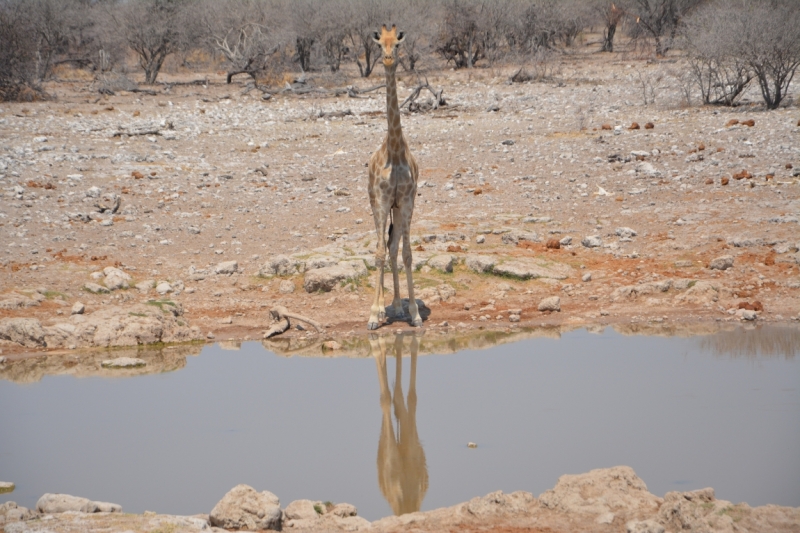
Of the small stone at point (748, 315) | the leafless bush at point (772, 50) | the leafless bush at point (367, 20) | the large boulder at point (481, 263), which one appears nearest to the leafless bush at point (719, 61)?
the leafless bush at point (772, 50)

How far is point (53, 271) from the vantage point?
11.8 meters

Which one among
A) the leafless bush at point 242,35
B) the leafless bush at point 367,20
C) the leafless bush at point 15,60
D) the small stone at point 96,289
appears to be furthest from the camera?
the leafless bush at point 367,20

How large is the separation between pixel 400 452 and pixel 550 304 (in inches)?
163

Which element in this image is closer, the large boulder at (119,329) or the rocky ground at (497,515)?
the rocky ground at (497,515)

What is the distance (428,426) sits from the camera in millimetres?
7043

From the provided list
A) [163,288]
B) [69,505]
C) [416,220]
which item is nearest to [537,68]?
[416,220]

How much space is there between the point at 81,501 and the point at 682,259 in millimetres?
8701

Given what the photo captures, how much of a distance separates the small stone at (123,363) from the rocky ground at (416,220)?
0.67m

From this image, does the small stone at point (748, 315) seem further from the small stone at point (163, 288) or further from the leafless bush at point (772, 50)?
the leafless bush at point (772, 50)

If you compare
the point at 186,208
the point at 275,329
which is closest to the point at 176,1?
the point at 186,208

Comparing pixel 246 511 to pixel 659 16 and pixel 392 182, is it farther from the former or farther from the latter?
pixel 659 16

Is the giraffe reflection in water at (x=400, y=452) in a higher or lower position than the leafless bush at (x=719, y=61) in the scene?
lower

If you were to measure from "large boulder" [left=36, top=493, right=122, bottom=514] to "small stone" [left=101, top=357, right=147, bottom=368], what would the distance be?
11.9ft

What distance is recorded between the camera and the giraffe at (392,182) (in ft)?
31.1
